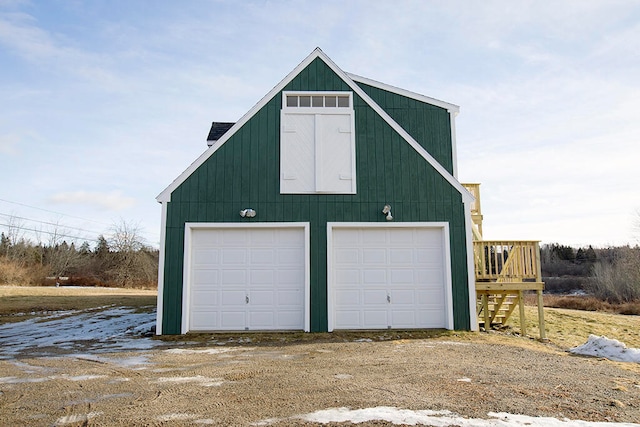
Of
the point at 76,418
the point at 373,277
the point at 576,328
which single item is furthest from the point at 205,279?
the point at 576,328

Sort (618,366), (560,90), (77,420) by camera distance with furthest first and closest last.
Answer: (560,90)
(618,366)
(77,420)

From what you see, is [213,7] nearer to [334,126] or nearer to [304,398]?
[334,126]

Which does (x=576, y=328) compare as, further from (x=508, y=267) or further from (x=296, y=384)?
(x=296, y=384)

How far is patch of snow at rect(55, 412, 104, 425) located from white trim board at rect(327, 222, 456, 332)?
6.60 metres

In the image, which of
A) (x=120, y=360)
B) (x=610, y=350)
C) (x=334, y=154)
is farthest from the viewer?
(x=334, y=154)

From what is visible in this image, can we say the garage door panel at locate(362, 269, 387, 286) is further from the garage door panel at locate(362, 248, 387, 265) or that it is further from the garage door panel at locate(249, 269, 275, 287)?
the garage door panel at locate(249, 269, 275, 287)

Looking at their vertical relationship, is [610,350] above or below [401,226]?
below

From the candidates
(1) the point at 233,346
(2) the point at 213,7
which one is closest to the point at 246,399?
(1) the point at 233,346

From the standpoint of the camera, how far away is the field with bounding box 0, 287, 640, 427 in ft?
14.7

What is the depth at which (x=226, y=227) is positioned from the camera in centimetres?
1105

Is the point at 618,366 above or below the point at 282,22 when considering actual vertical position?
below

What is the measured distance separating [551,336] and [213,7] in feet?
39.4

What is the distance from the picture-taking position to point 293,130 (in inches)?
449

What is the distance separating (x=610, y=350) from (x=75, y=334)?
1180cm
